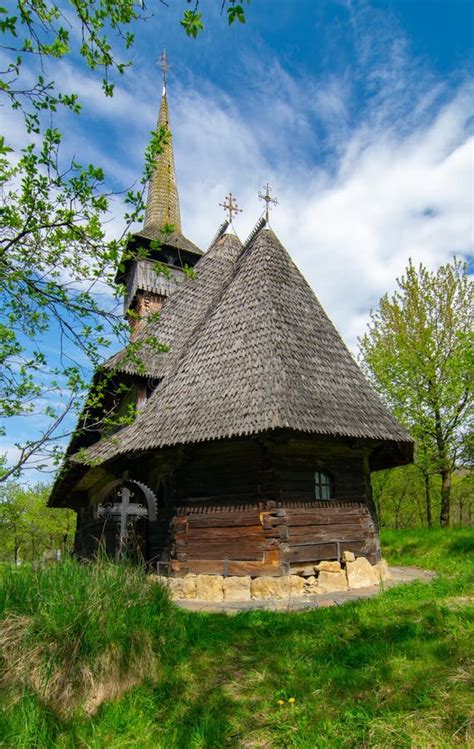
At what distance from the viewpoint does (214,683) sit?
14.5ft

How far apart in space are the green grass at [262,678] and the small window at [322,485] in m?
3.04

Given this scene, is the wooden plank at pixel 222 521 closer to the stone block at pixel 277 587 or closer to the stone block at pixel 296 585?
the stone block at pixel 277 587

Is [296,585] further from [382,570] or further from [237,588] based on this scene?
[382,570]

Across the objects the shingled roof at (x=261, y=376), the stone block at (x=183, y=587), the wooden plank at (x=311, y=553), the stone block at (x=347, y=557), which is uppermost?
the shingled roof at (x=261, y=376)

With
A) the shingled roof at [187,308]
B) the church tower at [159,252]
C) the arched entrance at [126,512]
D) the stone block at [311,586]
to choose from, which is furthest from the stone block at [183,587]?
the church tower at [159,252]

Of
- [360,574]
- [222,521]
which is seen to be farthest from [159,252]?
[360,574]

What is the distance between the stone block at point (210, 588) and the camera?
26.9ft

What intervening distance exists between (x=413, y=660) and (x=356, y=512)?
17.0 ft

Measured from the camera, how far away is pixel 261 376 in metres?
8.87

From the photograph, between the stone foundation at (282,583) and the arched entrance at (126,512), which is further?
the stone foundation at (282,583)

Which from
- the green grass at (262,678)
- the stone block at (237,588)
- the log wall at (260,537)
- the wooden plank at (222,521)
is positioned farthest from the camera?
the wooden plank at (222,521)

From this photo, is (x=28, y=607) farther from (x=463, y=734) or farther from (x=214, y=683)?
(x=463, y=734)

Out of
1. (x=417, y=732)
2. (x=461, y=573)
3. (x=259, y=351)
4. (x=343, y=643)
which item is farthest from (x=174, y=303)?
(x=417, y=732)

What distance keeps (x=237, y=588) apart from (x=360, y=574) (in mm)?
2350
